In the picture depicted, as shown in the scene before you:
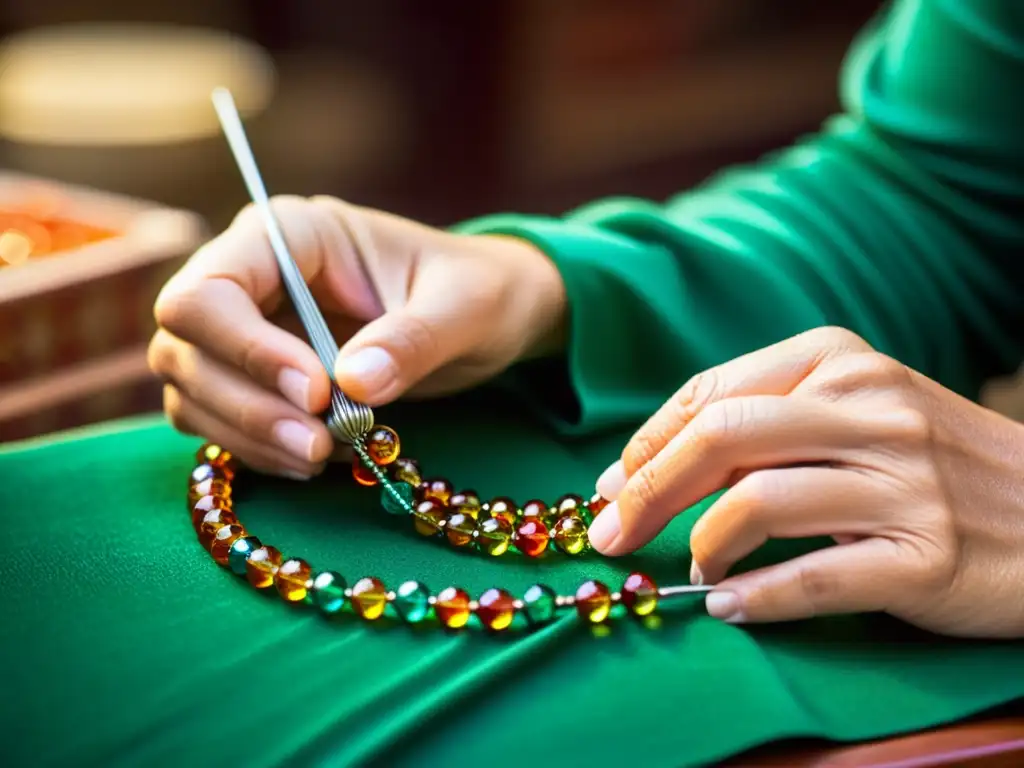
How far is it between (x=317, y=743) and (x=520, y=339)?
1.03 feet

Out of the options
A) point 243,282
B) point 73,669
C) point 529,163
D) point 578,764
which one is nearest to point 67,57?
point 529,163

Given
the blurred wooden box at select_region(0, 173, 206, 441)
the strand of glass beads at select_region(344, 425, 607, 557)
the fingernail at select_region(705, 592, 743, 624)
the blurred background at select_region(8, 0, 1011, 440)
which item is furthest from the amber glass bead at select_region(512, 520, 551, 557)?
the blurred background at select_region(8, 0, 1011, 440)

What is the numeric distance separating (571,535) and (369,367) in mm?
142

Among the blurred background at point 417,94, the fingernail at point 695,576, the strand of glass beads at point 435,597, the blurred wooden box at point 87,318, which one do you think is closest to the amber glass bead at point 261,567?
the strand of glass beads at point 435,597

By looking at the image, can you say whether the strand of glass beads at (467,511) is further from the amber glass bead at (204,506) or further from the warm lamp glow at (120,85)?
the warm lamp glow at (120,85)

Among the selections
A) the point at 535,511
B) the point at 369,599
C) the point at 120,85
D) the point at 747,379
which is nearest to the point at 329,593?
the point at 369,599

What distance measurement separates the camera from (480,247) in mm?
712

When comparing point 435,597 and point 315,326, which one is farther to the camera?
point 315,326

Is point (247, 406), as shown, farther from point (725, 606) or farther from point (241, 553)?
point (725, 606)

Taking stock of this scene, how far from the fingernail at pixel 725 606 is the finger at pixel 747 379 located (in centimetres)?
8

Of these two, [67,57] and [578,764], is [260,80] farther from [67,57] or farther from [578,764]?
[578,764]

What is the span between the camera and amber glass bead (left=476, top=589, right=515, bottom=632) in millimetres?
543

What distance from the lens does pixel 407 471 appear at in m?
0.65

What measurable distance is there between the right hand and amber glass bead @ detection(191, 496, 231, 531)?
1.6 inches
